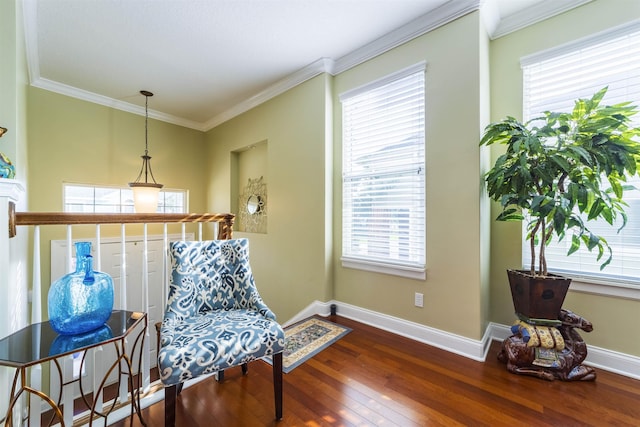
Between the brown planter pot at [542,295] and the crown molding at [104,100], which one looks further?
the crown molding at [104,100]

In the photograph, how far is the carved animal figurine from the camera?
185cm

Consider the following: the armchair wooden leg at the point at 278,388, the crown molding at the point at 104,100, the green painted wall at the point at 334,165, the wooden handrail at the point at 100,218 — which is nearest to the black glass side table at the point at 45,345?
the wooden handrail at the point at 100,218

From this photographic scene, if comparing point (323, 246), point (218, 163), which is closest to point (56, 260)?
point (218, 163)

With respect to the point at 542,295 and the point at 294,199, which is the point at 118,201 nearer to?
the point at 294,199

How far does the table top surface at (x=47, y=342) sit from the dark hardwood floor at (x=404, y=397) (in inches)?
26.9

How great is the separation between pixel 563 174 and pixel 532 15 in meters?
1.44

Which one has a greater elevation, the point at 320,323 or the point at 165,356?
the point at 165,356

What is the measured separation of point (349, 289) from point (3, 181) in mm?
2639

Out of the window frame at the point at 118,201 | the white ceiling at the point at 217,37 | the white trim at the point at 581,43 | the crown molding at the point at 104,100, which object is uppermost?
the white ceiling at the point at 217,37

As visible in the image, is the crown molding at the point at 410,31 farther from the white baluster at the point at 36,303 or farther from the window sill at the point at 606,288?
the white baluster at the point at 36,303

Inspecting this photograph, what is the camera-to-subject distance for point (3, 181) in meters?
1.20

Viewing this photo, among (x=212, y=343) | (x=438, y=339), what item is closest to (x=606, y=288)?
(x=438, y=339)

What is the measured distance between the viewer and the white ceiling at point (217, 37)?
2252 millimetres

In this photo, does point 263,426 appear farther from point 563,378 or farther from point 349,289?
point 563,378
